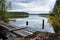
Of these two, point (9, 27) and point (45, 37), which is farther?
point (9, 27)

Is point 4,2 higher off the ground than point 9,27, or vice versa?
point 4,2

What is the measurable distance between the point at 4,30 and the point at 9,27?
0.26 meters

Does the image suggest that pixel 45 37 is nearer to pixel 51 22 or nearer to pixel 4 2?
pixel 51 22

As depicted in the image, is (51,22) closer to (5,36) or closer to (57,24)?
(57,24)

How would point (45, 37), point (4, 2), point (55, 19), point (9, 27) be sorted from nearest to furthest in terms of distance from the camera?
point (45, 37), point (9, 27), point (55, 19), point (4, 2)

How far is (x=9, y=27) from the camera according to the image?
5379 mm

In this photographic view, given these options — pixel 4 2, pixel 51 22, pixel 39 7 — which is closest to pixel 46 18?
pixel 51 22

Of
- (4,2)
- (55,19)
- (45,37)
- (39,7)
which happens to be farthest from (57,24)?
(4,2)

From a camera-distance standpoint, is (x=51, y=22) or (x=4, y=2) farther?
(x=4, y=2)

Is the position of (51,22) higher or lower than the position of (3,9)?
lower

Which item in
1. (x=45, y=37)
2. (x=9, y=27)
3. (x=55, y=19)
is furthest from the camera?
(x=55, y=19)

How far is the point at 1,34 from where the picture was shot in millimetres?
5133

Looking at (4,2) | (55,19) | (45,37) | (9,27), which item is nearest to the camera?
(45,37)

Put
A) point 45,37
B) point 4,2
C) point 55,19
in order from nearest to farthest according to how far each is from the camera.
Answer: point 45,37, point 55,19, point 4,2
